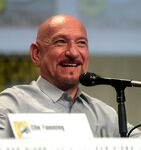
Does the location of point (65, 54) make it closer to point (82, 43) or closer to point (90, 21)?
point (82, 43)

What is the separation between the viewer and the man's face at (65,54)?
2.11m

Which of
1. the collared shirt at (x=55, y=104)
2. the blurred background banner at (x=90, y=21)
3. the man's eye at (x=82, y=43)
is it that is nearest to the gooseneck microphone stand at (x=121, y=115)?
the collared shirt at (x=55, y=104)

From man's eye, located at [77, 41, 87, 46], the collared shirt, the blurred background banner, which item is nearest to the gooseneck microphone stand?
the collared shirt

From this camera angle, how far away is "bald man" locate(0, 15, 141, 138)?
2086 mm

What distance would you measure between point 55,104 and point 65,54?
254 mm

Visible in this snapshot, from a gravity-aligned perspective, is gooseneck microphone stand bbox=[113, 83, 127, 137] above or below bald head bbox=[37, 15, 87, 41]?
below

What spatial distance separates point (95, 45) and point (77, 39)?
1419mm

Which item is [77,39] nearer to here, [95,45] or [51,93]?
[51,93]

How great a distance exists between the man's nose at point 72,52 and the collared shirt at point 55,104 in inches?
7.4

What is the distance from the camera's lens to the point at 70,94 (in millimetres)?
2178

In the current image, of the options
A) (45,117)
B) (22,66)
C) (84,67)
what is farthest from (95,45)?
(45,117)

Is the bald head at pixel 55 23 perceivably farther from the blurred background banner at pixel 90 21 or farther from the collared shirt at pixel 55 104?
the blurred background banner at pixel 90 21

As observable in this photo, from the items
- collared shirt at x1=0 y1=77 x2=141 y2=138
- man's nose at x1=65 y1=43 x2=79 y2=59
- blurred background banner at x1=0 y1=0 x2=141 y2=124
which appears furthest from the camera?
blurred background banner at x1=0 y1=0 x2=141 y2=124

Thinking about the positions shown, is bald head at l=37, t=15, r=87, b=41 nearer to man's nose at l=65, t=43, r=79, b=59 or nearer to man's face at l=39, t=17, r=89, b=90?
man's face at l=39, t=17, r=89, b=90
